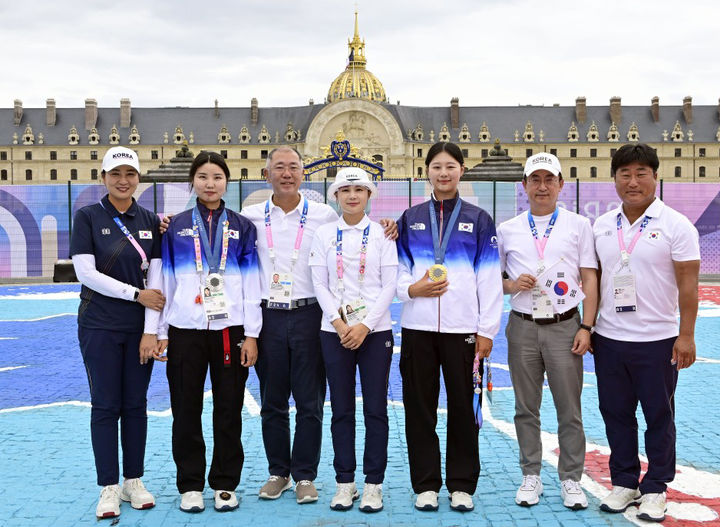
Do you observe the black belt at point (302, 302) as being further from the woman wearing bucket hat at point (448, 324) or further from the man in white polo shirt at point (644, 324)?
the man in white polo shirt at point (644, 324)

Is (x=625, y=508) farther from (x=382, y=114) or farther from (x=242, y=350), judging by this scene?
A: (x=382, y=114)

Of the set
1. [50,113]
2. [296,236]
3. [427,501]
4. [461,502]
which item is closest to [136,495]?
[427,501]

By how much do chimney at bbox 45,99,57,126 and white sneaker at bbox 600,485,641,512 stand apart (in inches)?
3588

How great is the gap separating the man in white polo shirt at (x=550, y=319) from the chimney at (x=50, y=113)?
297ft

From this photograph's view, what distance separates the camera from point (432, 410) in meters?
4.38

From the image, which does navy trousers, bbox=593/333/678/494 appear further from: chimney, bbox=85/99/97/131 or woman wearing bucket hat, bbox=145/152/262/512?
chimney, bbox=85/99/97/131

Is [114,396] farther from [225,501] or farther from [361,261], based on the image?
[361,261]

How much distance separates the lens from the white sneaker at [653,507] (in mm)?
3984

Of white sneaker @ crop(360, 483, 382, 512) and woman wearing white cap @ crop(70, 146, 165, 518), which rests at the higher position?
woman wearing white cap @ crop(70, 146, 165, 518)

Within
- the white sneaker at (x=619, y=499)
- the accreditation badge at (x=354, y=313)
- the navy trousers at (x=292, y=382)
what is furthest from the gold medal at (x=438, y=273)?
the white sneaker at (x=619, y=499)

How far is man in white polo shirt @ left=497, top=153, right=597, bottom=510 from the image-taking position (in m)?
4.33

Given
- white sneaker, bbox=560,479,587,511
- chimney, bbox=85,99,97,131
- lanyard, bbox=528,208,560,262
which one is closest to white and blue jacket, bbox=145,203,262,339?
lanyard, bbox=528,208,560,262

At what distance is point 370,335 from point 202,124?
275 ft

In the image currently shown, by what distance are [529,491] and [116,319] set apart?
278cm
